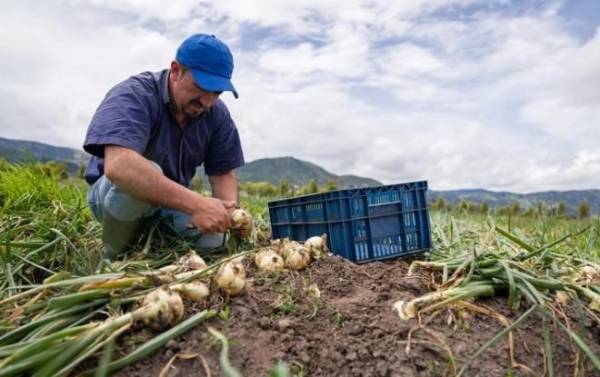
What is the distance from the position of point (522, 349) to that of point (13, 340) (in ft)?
4.55

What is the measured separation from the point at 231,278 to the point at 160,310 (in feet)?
0.93

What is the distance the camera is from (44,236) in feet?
7.54

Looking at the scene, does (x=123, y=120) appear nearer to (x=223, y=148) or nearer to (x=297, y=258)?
(x=223, y=148)

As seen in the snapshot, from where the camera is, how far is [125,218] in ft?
8.00

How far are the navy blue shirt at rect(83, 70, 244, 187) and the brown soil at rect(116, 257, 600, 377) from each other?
3.12 feet

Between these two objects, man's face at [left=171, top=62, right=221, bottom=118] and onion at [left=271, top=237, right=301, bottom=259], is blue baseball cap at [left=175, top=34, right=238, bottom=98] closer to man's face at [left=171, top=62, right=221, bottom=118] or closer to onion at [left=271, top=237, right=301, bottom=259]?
man's face at [left=171, top=62, right=221, bottom=118]

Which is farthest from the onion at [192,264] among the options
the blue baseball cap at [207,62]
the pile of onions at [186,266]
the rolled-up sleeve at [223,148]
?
the rolled-up sleeve at [223,148]

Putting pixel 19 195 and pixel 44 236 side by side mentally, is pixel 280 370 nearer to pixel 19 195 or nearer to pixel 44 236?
pixel 44 236

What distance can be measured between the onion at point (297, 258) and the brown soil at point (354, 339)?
0.17 m

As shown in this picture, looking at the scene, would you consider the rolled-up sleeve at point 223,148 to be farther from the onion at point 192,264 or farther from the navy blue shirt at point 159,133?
the onion at point 192,264

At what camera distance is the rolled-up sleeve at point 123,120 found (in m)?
2.21

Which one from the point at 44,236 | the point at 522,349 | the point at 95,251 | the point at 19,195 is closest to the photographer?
the point at 522,349

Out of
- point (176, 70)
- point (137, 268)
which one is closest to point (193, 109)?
point (176, 70)

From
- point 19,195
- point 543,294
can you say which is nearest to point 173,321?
point 543,294
